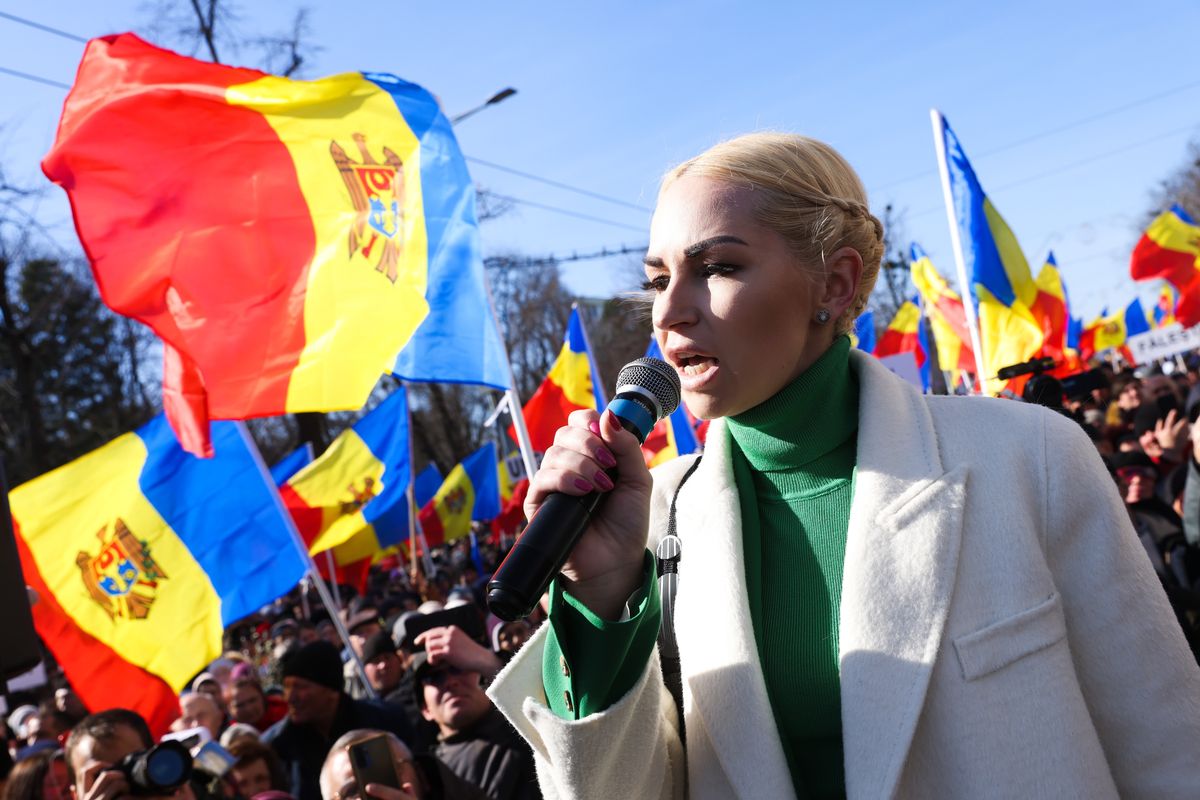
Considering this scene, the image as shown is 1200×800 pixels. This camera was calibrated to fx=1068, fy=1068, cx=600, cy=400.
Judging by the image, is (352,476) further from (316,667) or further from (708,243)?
(708,243)

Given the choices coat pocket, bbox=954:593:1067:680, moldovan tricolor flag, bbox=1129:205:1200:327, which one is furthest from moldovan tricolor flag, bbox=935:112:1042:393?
moldovan tricolor flag, bbox=1129:205:1200:327

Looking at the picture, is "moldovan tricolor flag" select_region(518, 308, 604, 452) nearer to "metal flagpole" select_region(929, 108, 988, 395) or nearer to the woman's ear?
"metal flagpole" select_region(929, 108, 988, 395)

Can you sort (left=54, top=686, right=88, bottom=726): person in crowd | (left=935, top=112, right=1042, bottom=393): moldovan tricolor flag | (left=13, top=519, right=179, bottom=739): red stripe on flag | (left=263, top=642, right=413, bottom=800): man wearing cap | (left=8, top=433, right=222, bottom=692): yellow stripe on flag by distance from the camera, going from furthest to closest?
(left=54, top=686, right=88, bottom=726): person in crowd < (left=935, top=112, right=1042, bottom=393): moldovan tricolor flag < (left=8, top=433, right=222, bottom=692): yellow stripe on flag < (left=13, top=519, right=179, bottom=739): red stripe on flag < (left=263, top=642, right=413, bottom=800): man wearing cap

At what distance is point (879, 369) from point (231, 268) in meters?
4.21

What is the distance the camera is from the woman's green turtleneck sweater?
5.16 feet

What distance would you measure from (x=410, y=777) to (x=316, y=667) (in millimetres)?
2360

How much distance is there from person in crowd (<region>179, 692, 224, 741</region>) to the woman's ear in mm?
6662

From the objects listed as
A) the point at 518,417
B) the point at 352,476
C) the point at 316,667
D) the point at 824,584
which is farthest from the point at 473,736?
the point at 352,476

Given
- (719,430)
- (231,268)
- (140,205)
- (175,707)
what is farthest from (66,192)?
(719,430)

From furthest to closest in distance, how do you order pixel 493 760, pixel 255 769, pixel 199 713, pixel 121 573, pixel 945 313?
pixel 945 313 < pixel 199 713 < pixel 121 573 < pixel 255 769 < pixel 493 760

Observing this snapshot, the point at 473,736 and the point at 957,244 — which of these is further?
the point at 957,244

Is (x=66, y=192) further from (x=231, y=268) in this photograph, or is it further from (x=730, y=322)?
(x=730, y=322)

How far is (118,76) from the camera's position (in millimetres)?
5648

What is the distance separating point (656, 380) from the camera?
1.81 m
